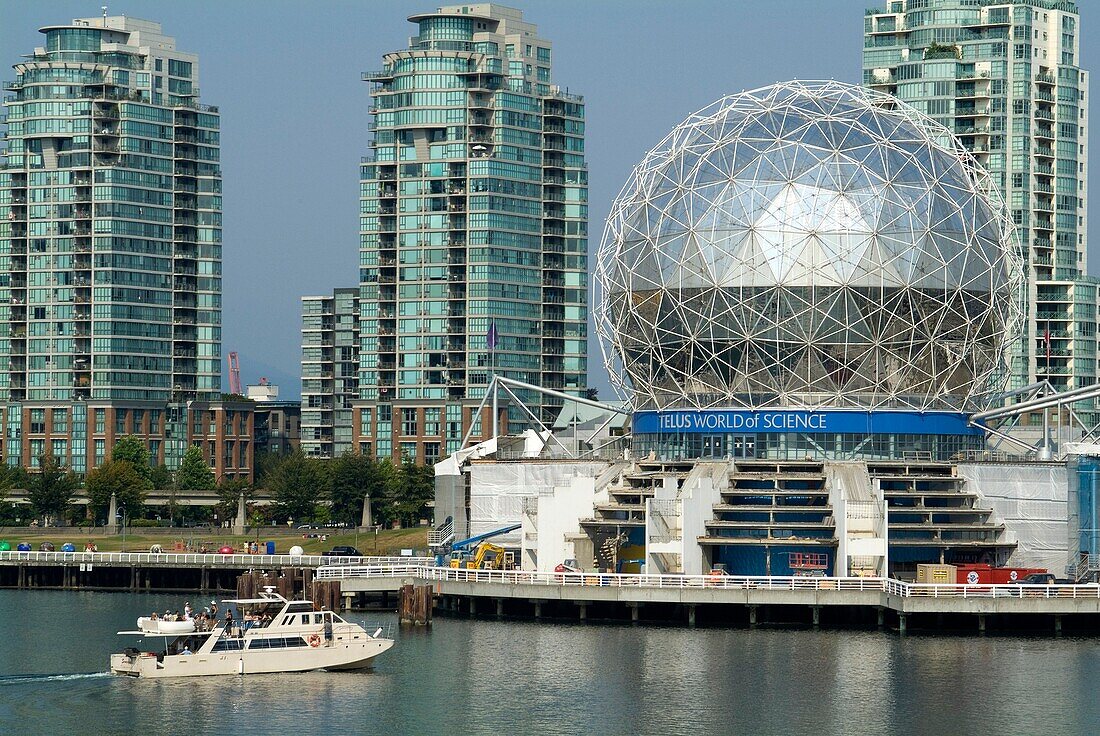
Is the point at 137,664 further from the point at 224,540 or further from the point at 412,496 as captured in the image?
the point at 412,496

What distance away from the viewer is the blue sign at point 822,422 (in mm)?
124000

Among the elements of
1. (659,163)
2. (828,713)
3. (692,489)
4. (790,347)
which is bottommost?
(828,713)

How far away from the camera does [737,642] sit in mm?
100250

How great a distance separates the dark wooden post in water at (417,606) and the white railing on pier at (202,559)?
61.0 ft

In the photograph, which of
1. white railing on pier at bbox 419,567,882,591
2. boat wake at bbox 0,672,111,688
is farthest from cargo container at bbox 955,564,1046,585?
boat wake at bbox 0,672,111,688

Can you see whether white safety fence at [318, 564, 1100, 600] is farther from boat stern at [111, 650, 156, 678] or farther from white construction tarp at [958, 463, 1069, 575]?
boat stern at [111, 650, 156, 678]

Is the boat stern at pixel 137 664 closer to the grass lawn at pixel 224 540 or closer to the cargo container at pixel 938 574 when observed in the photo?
the cargo container at pixel 938 574

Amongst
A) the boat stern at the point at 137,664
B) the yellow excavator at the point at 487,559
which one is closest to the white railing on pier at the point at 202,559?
the yellow excavator at the point at 487,559

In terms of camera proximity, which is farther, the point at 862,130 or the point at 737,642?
the point at 862,130

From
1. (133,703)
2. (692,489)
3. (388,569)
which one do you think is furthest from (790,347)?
(133,703)

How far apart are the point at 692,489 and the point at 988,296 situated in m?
23.9

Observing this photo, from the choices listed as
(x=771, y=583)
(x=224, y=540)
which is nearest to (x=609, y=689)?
(x=771, y=583)

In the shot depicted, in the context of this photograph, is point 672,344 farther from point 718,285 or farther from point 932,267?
point 932,267

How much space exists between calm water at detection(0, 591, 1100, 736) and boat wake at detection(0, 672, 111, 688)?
121mm
